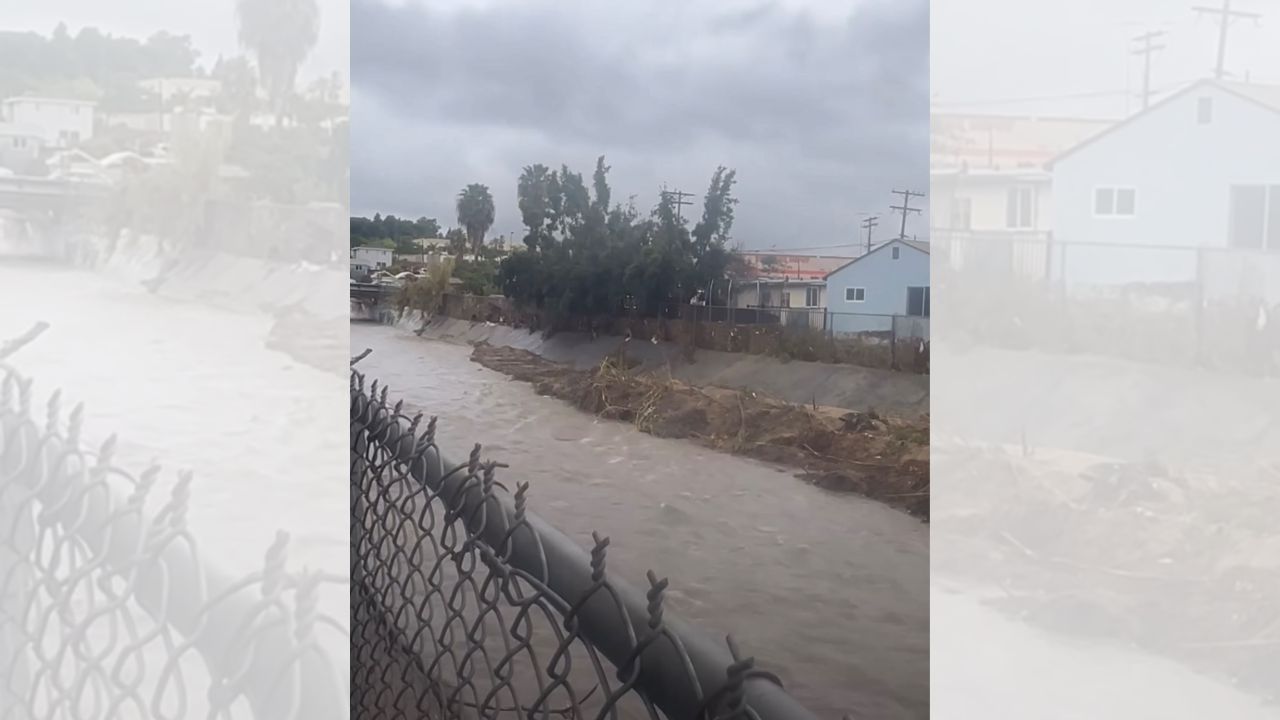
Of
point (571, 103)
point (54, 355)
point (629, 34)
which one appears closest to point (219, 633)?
point (54, 355)

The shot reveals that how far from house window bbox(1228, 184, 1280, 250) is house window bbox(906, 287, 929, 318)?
0.34 metres

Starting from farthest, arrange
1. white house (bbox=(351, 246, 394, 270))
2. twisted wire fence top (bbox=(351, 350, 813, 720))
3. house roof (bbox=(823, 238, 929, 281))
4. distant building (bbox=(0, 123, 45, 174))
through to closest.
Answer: white house (bbox=(351, 246, 394, 270)), house roof (bbox=(823, 238, 929, 281)), distant building (bbox=(0, 123, 45, 174)), twisted wire fence top (bbox=(351, 350, 813, 720))

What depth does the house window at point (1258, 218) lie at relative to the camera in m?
0.95

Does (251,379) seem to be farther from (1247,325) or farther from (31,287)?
(1247,325)

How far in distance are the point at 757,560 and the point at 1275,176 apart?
2.40 feet

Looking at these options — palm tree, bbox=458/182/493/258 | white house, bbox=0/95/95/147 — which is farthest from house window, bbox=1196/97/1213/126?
white house, bbox=0/95/95/147

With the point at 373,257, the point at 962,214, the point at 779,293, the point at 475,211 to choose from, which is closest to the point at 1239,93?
the point at 962,214

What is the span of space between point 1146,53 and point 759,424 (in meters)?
0.63

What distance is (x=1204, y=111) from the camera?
97 cm

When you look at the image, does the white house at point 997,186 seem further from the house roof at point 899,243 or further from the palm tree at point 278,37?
the palm tree at point 278,37

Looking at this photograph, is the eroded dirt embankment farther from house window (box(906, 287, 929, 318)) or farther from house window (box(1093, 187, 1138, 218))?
house window (box(1093, 187, 1138, 218))

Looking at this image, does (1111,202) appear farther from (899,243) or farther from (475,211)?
(475,211)

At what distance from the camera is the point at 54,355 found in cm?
96

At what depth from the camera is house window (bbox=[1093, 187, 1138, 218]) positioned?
1.01 meters
